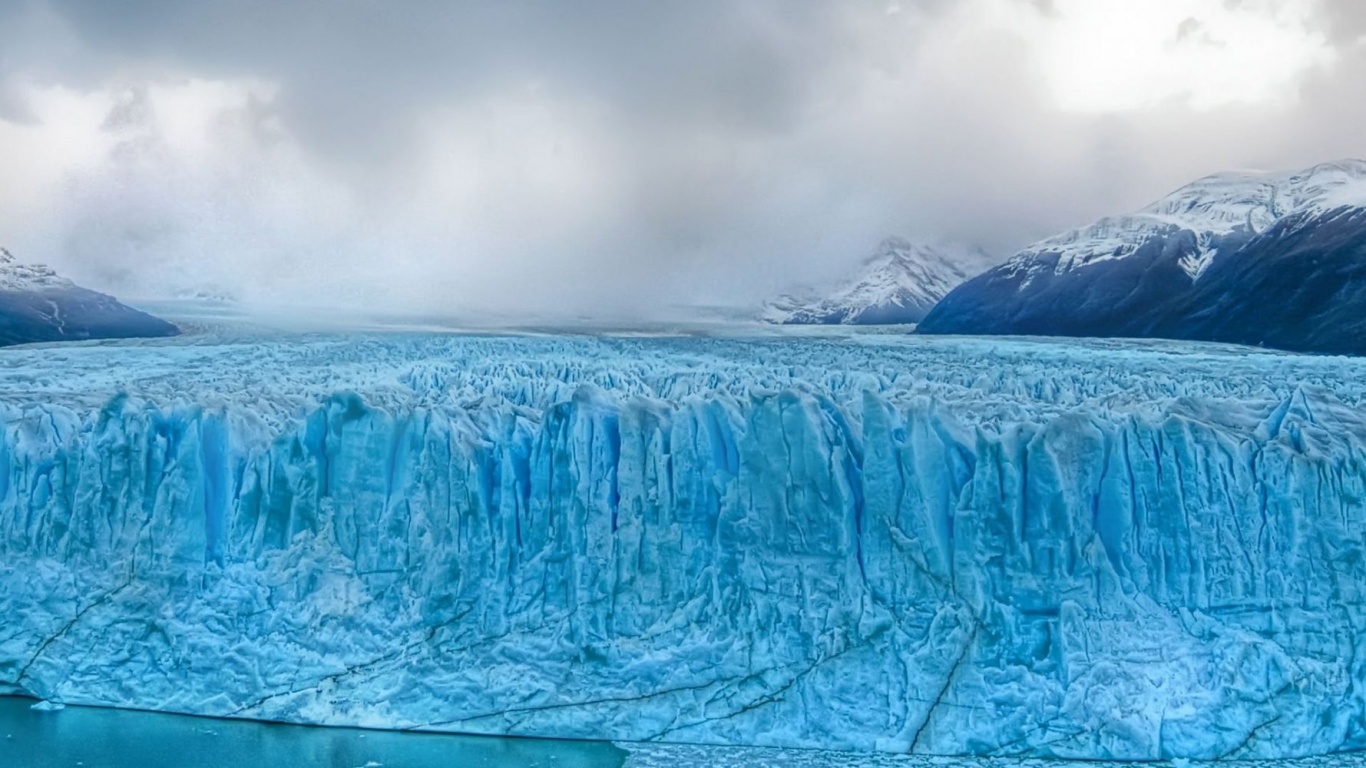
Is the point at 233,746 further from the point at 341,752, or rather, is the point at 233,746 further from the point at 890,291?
the point at 890,291

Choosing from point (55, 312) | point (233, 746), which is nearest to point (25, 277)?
point (55, 312)

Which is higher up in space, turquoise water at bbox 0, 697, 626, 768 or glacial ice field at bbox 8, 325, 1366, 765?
glacial ice field at bbox 8, 325, 1366, 765

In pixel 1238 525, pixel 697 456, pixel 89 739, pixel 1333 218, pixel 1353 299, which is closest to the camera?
pixel 89 739

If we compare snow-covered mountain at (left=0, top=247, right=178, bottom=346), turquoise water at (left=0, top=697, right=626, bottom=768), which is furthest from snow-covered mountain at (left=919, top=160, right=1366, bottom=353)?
snow-covered mountain at (left=0, top=247, right=178, bottom=346)

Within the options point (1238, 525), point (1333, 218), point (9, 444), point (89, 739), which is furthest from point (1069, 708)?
point (1333, 218)

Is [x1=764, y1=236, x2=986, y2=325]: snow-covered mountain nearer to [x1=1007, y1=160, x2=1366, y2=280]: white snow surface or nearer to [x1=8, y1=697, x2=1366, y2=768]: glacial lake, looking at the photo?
[x1=1007, y1=160, x2=1366, y2=280]: white snow surface

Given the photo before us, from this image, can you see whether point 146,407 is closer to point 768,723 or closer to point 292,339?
point 768,723
